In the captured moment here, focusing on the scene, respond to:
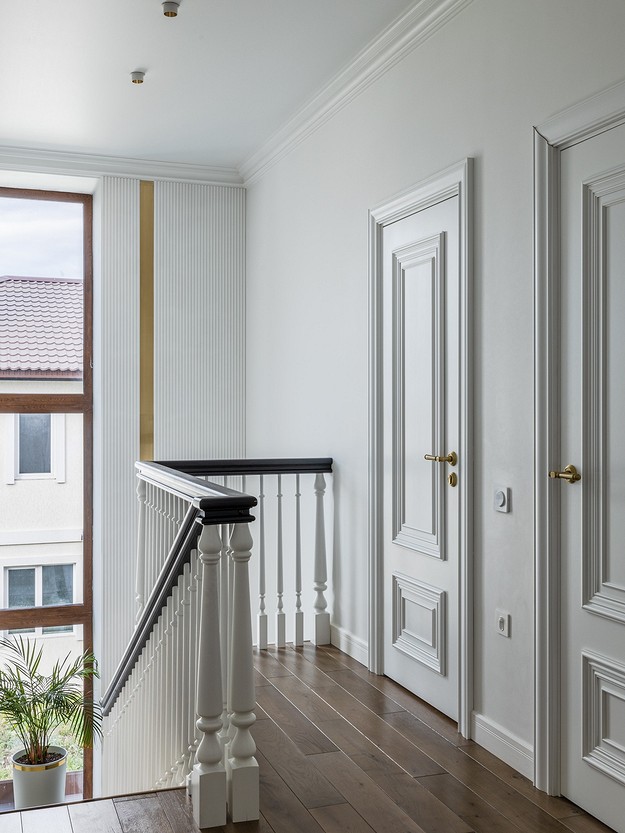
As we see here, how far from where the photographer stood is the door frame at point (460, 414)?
307 centimetres

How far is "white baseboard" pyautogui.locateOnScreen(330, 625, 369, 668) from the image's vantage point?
3.95 m

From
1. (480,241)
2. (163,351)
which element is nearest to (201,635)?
(480,241)

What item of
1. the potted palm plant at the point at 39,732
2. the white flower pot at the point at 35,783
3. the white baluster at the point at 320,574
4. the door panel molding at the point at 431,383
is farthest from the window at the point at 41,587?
the door panel molding at the point at 431,383

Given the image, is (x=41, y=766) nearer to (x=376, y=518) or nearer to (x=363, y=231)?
(x=376, y=518)

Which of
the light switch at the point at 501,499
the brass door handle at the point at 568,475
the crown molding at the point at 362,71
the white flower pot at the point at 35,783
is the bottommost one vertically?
the white flower pot at the point at 35,783

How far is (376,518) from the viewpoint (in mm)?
3848

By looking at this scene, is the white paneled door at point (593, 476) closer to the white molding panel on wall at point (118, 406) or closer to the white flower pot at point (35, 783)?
the white flower pot at point (35, 783)

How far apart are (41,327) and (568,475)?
4397mm

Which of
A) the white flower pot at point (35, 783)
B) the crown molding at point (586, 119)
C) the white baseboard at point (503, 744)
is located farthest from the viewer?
the white flower pot at point (35, 783)

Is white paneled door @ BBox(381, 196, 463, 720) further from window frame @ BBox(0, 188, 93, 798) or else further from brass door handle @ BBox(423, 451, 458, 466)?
window frame @ BBox(0, 188, 93, 798)

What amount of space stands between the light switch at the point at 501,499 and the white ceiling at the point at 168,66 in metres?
2.03

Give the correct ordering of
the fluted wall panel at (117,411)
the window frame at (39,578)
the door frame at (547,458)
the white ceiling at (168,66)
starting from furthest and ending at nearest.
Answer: the window frame at (39,578) → the fluted wall panel at (117,411) → the white ceiling at (168,66) → the door frame at (547,458)

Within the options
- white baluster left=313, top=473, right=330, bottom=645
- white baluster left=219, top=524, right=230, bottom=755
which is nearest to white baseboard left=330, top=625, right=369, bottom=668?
white baluster left=313, top=473, right=330, bottom=645

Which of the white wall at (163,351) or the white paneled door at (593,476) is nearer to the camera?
the white paneled door at (593,476)
